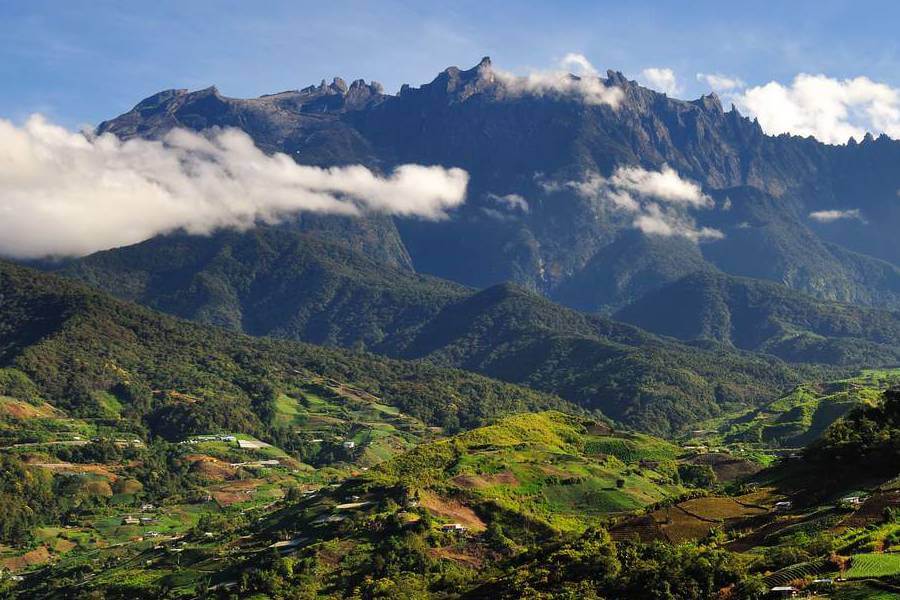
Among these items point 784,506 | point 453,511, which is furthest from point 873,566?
point 453,511

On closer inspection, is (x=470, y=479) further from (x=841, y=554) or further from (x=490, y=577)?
(x=841, y=554)

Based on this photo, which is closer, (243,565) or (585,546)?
(585,546)

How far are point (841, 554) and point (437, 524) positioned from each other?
221 ft

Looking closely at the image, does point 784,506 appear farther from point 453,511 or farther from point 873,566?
point 453,511

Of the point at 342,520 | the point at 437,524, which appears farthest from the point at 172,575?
the point at 437,524

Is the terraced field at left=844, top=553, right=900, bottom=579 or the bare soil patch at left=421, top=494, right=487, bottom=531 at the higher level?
the terraced field at left=844, top=553, right=900, bottom=579

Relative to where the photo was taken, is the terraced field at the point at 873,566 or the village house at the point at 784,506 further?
the village house at the point at 784,506

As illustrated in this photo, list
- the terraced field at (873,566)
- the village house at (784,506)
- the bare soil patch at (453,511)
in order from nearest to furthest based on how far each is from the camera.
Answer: the terraced field at (873,566) < the village house at (784,506) < the bare soil patch at (453,511)

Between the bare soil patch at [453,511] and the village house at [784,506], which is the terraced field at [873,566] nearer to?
the village house at [784,506]

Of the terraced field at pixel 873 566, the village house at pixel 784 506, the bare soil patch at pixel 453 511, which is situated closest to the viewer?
the terraced field at pixel 873 566

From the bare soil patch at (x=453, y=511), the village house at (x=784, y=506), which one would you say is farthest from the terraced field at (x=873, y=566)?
the bare soil patch at (x=453, y=511)

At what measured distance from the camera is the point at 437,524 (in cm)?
12088

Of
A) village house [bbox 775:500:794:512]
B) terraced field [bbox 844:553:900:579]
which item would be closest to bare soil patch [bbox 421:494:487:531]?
village house [bbox 775:500:794:512]

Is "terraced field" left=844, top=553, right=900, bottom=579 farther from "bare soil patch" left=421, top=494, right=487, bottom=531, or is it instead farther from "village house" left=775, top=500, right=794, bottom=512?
"bare soil patch" left=421, top=494, right=487, bottom=531
